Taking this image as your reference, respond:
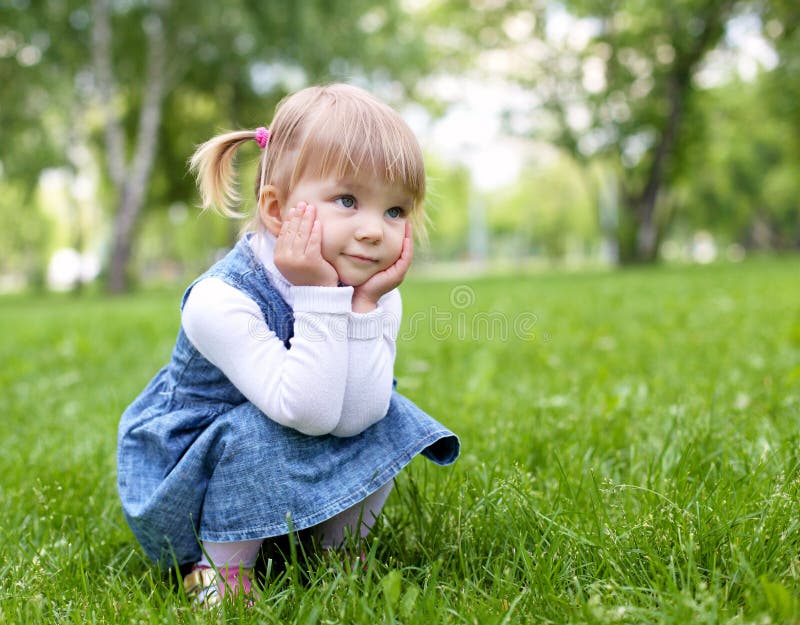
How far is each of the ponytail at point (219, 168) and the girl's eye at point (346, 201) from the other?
333mm

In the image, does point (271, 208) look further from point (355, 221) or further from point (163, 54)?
point (163, 54)

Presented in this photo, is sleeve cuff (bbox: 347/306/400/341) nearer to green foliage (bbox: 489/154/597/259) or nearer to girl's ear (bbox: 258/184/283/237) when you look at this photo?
girl's ear (bbox: 258/184/283/237)

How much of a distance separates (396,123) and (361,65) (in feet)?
57.3

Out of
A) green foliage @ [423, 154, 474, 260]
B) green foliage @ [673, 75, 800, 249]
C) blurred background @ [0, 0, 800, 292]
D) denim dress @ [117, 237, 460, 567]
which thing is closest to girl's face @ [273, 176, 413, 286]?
denim dress @ [117, 237, 460, 567]

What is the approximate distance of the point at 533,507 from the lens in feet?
5.47

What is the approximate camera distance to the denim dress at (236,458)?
1.57m

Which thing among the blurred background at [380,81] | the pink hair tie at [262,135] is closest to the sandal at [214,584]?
the pink hair tie at [262,135]

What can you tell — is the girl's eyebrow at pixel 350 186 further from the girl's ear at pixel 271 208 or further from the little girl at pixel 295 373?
the girl's ear at pixel 271 208

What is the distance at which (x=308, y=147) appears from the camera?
63.1 inches

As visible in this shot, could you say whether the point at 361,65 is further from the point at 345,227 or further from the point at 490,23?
the point at 345,227

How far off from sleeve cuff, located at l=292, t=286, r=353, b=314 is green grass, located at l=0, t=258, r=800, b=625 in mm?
505

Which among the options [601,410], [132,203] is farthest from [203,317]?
[132,203]

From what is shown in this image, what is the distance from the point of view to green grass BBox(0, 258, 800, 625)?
4.33ft

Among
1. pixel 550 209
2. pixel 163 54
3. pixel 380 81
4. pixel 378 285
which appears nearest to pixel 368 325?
pixel 378 285
